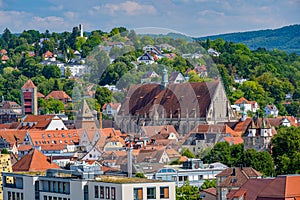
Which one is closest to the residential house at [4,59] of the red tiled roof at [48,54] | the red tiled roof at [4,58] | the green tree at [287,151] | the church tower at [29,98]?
the red tiled roof at [4,58]

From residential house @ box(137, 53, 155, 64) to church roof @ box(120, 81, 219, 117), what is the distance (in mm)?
1578

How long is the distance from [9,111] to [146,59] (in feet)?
174

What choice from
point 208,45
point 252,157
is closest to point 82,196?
point 252,157

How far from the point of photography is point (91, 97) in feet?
282

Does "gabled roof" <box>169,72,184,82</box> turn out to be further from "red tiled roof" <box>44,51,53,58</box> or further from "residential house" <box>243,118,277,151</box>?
"red tiled roof" <box>44,51,53,58</box>

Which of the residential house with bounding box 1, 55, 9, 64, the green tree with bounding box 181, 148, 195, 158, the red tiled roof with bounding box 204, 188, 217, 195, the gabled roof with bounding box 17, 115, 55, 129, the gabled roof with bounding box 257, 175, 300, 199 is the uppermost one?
the residential house with bounding box 1, 55, 9, 64

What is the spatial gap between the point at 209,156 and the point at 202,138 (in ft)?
21.9

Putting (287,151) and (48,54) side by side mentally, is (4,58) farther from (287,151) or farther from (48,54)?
(287,151)

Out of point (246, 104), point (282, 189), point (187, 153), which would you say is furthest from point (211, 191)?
point (246, 104)

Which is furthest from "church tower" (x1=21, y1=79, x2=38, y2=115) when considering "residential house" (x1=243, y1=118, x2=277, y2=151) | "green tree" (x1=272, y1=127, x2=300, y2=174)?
"green tree" (x1=272, y1=127, x2=300, y2=174)

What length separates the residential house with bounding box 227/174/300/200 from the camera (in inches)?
1583

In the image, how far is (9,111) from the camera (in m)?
125

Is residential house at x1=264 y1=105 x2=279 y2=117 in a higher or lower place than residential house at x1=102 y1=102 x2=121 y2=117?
lower

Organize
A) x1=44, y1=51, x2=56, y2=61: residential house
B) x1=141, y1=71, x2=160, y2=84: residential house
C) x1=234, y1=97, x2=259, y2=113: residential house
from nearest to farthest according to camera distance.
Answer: x1=141, y1=71, x2=160, y2=84: residential house, x1=234, y1=97, x2=259, y2=113: residential house, x1=44, y1=51, x2=56, y2=61: residential house
